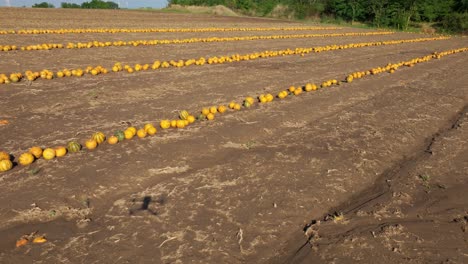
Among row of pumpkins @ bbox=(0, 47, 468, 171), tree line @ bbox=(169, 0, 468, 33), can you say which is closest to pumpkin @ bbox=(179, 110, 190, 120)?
row of pumpkins @ bbox=(0, 47, 468, 171)

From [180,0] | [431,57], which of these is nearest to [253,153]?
[431,57]

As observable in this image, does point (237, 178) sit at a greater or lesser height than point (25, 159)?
lesser

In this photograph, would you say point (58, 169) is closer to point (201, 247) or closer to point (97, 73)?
point (201, 247)

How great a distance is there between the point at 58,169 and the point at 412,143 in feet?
22.8

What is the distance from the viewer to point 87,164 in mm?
6461

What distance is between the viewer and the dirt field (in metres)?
4.48

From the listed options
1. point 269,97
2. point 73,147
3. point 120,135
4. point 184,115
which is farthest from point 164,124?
point 269,97

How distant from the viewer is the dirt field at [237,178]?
14.7ft

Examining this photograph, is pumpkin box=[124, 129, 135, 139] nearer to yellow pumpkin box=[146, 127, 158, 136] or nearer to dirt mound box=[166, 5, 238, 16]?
yellow pumpkin box=[146, 127, 158, 136]

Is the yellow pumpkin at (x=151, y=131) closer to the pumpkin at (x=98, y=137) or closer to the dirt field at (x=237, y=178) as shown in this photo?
the dirt field at (x=237, y=178)

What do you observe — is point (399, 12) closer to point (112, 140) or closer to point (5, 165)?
point (112, 140)

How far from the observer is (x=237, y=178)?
19.9 feet

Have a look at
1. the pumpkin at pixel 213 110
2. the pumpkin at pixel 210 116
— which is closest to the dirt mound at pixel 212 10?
the pumpkin at pixel 213 110

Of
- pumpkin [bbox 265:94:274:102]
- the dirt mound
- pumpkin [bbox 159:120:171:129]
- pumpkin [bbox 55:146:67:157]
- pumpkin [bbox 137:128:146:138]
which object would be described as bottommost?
pumpkin [bbox 55:146:67:157]
